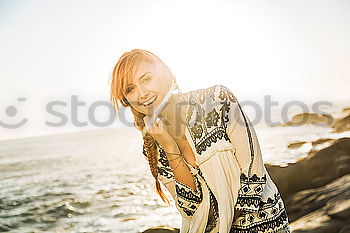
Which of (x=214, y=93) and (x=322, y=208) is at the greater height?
(x=214, y=93)

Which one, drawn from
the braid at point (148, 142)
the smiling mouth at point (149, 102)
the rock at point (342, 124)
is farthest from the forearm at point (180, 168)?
the rock at point (342, 124)

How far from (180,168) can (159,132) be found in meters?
0.21

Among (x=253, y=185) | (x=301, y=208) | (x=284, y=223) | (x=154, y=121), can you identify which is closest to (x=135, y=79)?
(x=154, y=121)

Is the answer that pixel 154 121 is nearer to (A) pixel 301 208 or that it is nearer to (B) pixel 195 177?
(B) pixel 195 177

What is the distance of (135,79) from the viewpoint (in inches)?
80.4

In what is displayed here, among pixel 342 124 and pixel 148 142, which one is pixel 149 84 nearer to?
pixel 148 142

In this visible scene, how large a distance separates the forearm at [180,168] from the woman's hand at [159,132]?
0.02 metres

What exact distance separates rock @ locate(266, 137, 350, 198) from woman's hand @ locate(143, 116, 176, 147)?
4559mm

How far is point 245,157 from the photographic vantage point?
1.90m

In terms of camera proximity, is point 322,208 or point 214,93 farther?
point 322,208

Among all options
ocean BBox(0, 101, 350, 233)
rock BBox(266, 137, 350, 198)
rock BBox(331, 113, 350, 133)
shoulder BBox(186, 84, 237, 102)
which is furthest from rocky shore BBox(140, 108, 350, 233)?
rock BBox(331, 113, 350, 133)

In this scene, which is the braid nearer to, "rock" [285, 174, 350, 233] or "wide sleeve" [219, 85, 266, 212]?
"wide sleeve" [219, 85, 266, 212]

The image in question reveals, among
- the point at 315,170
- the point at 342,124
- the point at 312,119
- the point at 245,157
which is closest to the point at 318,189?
the point at 315,170

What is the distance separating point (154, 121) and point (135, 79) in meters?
0.22
